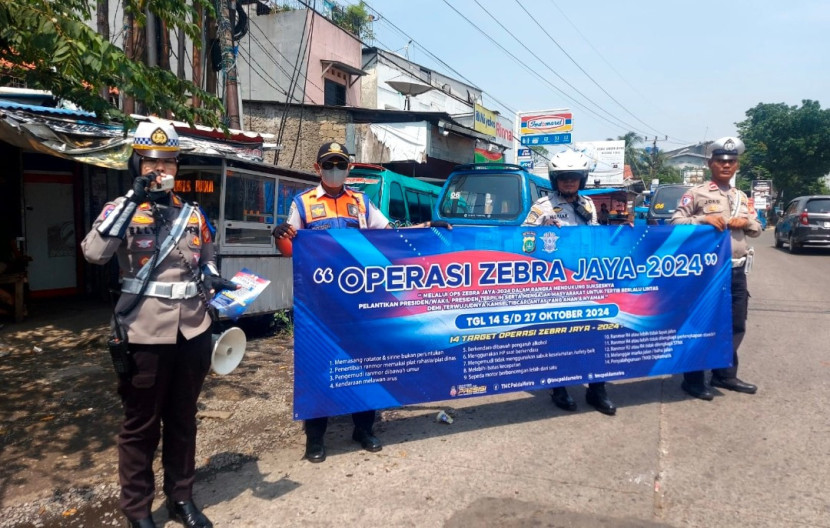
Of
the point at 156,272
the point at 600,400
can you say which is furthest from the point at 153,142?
the point at 600,400

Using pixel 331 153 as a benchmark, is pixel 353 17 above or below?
above

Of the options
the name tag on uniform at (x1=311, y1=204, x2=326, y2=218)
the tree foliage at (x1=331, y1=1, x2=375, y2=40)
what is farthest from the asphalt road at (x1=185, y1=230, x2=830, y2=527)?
the tree foliage at (x1=331, y1=1, x2=375, y2=40)

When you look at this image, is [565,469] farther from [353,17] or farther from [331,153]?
[353,17]

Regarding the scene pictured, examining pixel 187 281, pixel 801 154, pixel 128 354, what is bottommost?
pixel 128 354

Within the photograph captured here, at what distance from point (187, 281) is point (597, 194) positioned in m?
15.9

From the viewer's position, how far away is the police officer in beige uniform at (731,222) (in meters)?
4.91

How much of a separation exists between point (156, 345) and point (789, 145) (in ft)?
163

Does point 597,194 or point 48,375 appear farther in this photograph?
point 597,194

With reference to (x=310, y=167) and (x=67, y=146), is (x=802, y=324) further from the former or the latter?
(x=310, y=167)

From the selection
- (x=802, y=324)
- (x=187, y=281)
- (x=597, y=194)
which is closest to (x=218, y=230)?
(x=187, y=281)

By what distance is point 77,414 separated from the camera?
4.56 metres

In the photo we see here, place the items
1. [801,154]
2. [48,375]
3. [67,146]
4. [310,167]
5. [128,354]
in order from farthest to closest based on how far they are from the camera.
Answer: [801,154]
[310,167]
[67,146]
[48,375]
[128,354]

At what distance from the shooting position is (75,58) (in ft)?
11.9

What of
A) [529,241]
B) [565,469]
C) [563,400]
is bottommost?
[565,469]
